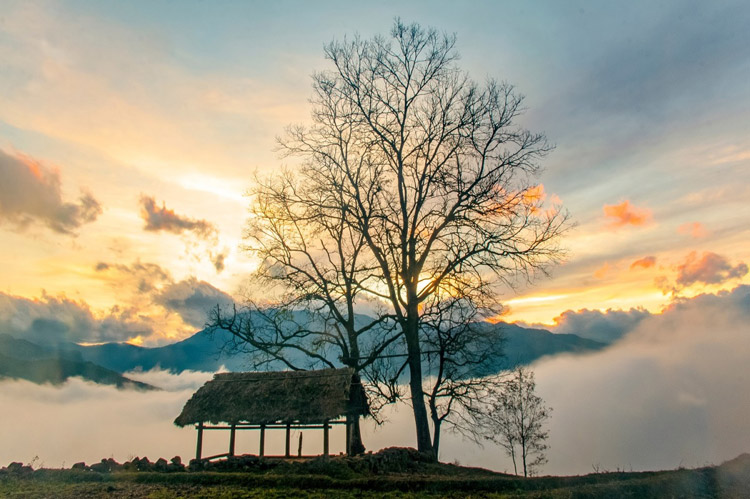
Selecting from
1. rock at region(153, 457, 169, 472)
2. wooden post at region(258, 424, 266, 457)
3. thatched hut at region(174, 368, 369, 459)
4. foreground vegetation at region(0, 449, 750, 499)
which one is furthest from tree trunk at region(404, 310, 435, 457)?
rock at region(153, 457, 169, 472)

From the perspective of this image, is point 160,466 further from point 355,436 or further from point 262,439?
point 355,436

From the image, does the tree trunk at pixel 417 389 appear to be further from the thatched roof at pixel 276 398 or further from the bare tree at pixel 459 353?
the thatched roof at pixel 276 398

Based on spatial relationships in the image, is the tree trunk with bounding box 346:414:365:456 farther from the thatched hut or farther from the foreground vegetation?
the foreground vegetation

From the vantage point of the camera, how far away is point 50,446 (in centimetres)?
16200

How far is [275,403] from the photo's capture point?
67.3ft

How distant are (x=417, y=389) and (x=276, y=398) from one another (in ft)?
19.6

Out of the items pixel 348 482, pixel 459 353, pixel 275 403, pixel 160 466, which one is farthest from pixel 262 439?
pixel 459 353

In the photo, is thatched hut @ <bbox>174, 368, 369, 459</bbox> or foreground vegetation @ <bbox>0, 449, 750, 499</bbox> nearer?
foreground vegetation @ <bbox>0, 449, 750, 499</bbox>

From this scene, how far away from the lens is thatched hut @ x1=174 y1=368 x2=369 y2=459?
19828 millimetres

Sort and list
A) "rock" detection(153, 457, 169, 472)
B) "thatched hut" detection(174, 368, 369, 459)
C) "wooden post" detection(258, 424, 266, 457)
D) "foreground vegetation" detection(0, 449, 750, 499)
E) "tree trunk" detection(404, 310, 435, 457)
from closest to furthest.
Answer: "foreground vegetation" detection(0, 449, 750, 499), "rock" detection(153, 457, 169, 472), "thatched hut" detection(174, 368, 369, 459), "wooden post" detection(258, 424, 266, 457), "tree trunk" detection(404, 310, 435, 457)

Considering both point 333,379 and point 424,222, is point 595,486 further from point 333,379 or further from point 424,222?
point 424,222

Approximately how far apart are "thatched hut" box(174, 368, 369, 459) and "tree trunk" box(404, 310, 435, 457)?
103 inches

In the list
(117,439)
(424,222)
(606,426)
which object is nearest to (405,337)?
(424,222)

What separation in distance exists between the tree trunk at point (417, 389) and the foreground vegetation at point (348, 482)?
7.41ft
